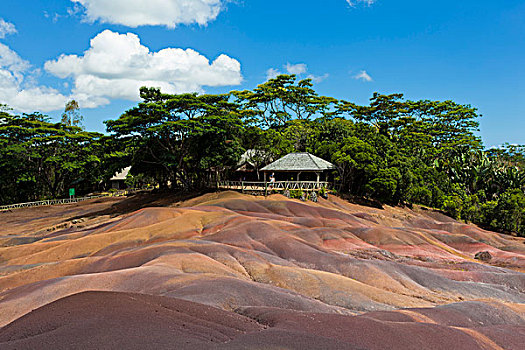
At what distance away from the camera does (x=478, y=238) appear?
33.6m

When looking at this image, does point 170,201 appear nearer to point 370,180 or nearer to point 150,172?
point 150,172

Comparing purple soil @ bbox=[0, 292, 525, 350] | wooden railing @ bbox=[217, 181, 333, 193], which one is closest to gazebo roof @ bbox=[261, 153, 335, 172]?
wooden railing @ bbox=[217, 181, 333, 193]

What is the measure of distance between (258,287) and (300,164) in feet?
113

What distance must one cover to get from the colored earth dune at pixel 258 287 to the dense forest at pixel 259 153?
43.4ft

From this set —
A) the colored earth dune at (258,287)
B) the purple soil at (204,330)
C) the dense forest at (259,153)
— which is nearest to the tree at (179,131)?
the dense forest at (259,153)

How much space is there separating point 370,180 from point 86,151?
46.0 metres

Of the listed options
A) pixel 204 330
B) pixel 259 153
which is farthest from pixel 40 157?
pixel 204 330

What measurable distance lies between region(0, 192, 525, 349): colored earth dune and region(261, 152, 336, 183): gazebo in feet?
39.0

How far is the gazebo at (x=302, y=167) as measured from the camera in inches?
1817

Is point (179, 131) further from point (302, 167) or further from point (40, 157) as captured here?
point (40, 157)

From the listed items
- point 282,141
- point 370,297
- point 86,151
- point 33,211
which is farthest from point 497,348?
point 86,151

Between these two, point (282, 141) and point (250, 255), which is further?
point (282, 141)

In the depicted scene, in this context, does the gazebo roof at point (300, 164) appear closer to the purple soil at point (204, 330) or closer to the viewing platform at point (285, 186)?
the viewing platform at point (285, 186)

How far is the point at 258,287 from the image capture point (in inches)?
521
